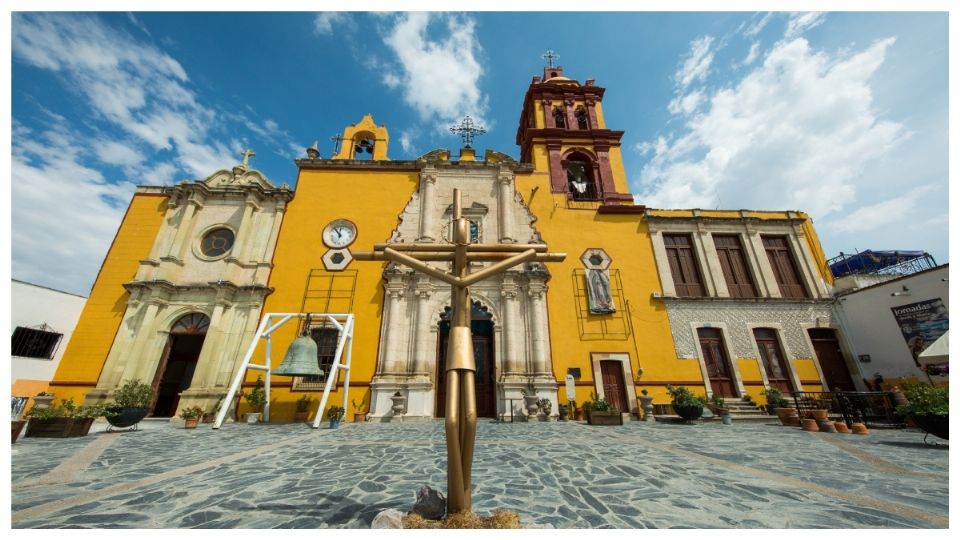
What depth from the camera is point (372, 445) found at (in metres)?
6.82

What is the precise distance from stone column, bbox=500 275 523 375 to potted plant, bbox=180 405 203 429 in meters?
9.32

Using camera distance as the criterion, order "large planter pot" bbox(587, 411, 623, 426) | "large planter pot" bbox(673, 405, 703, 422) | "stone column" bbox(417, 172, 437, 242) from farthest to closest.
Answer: "stone column" bbox(417, 172, 437, 242), "large planter pot" bbox(673, 405, 703, 422), "large planter pot" bbox(587, 411, 623, 426)

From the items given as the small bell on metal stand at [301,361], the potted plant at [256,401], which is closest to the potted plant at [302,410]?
the potted plant at [256,401]

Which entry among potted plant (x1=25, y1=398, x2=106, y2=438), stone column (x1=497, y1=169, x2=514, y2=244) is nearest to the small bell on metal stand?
potted plant (x1=25, y1=398, x2=106, y2=438)

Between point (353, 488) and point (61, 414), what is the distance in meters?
8.96

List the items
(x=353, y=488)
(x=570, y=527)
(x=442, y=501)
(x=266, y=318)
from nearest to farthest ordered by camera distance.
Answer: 1. (x=442, y=501)
2. (x=570, y=527)
3. (x=353, y=488)
4. (x=266, y=318)

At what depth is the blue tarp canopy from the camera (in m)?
18.2

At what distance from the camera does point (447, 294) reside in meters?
13.0

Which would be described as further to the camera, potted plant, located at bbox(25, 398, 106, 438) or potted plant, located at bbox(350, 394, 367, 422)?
potted plant, located at bbox(350, 394, 367, 422)

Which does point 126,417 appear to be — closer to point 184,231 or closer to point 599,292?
point 184,231

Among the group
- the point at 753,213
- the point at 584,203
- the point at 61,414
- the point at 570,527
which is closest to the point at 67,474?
the point at 61,414

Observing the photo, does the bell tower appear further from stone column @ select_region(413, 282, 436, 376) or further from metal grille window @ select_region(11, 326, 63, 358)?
metal grille window @ select_region(11, 326, 63, 358)

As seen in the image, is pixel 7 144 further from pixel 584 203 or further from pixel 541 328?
pixel 584 203

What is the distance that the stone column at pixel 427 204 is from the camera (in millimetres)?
14516
